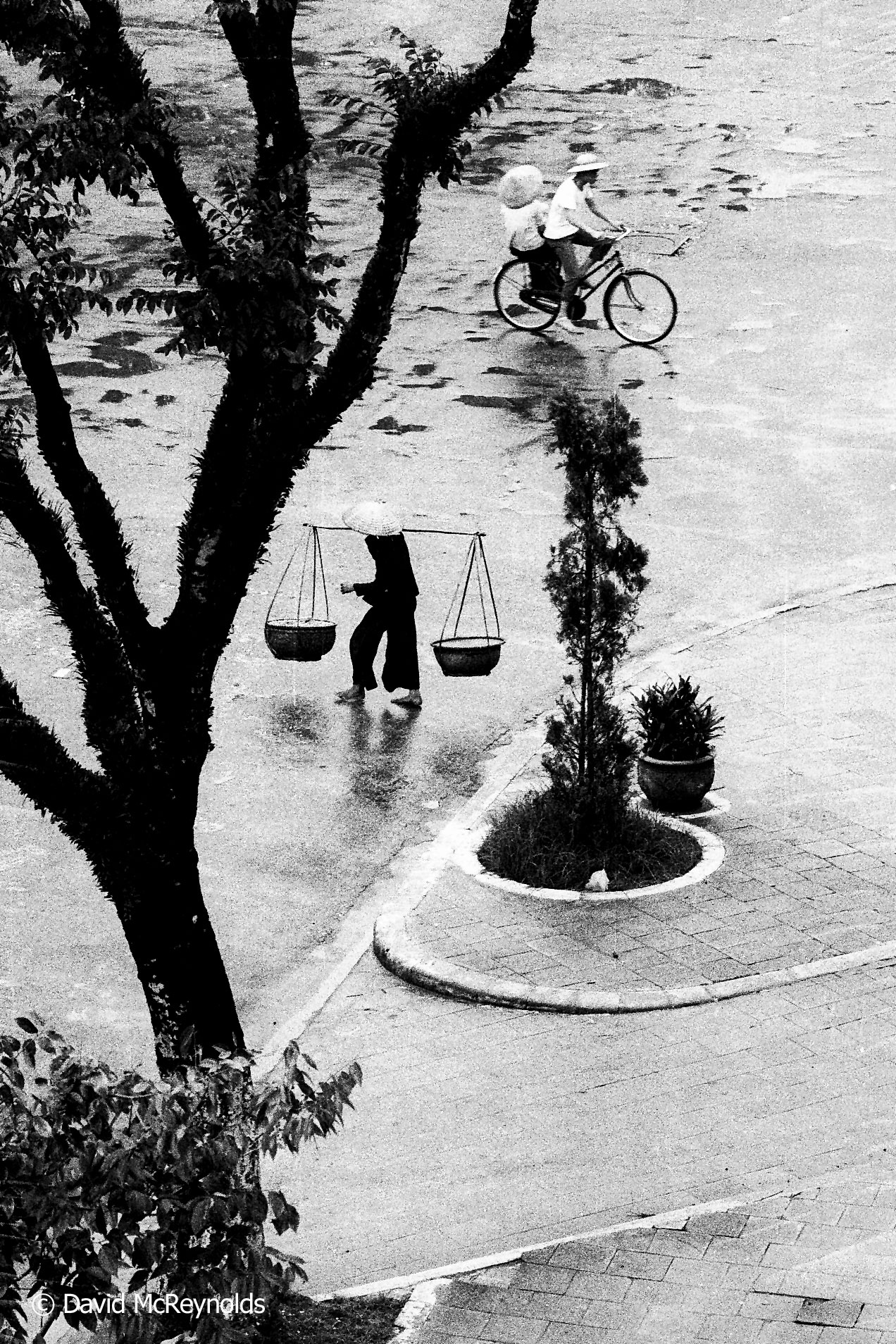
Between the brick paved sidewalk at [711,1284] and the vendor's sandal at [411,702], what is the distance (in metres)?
6.15

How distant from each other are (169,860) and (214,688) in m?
6.18

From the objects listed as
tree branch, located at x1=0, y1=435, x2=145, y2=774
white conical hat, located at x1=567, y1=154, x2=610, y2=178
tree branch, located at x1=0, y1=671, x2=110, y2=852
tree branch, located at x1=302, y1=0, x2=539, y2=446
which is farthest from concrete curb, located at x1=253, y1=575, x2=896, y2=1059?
white conical hat, located at x1=567, y1=154, x2=610, y2=178

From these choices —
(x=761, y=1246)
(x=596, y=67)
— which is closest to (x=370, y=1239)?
(x=761, y=1246)

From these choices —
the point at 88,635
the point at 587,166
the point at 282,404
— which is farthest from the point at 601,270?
the point at 88,635

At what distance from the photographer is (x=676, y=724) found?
10922mm

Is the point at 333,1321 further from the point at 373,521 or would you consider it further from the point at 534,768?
the point at 373,521

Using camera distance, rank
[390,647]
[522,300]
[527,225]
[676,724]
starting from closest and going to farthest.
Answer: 1. [676,724]
2. [390,647]
3. [527,225]
4. [522,300]

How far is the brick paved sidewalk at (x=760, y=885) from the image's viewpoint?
937 centimetres

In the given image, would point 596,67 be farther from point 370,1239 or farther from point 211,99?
point 370,1239

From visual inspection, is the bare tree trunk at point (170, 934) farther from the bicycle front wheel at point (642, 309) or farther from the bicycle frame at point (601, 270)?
the bicycle frame at point (601, 270)

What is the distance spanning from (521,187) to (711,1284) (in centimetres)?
1512

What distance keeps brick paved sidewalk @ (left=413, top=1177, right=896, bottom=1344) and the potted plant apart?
396cm

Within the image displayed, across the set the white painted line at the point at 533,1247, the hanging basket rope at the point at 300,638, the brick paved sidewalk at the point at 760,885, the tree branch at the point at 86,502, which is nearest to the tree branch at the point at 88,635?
the tree branch at the point at 86,502

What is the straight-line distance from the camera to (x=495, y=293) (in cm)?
1975
